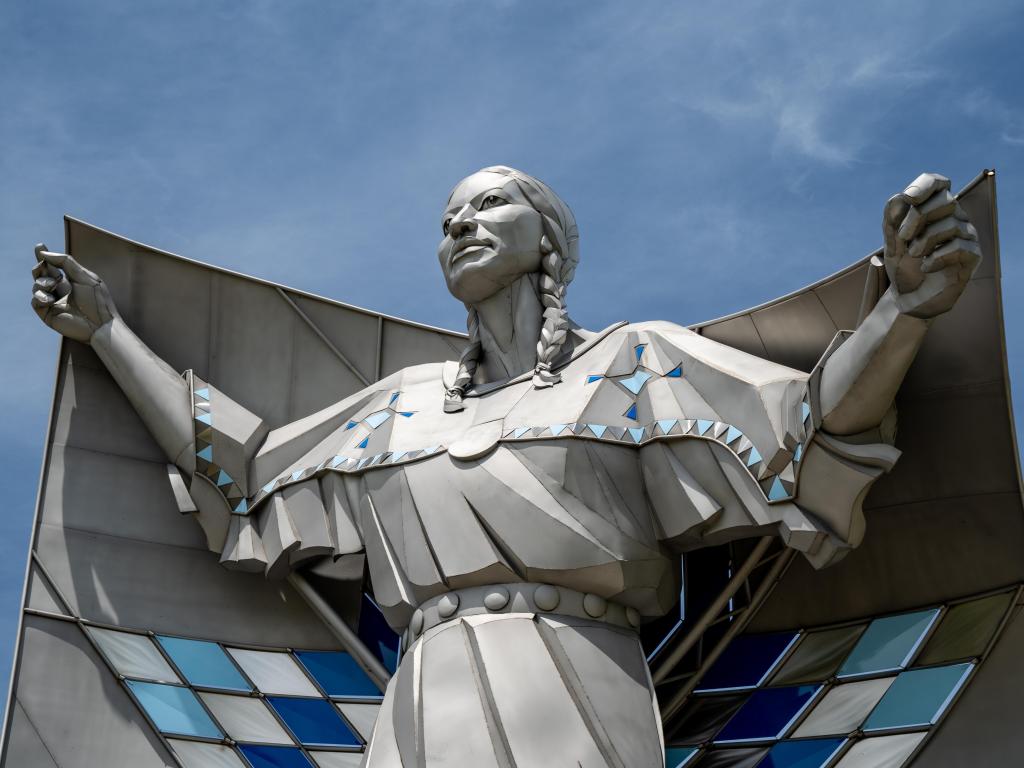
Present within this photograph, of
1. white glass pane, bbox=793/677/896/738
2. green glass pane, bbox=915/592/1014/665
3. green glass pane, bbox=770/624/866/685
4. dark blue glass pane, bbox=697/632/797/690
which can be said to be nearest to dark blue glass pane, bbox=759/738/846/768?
white glass pane, bbox=793/677/896/738

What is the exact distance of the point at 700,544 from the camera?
9.40m

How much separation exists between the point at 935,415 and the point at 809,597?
4.56 feet

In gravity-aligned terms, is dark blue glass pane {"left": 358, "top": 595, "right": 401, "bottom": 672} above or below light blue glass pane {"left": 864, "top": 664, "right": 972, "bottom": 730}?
above

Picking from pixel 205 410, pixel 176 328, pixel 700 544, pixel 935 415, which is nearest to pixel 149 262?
pixel 176 328

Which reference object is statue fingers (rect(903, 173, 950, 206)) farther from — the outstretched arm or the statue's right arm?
the statue's right arm

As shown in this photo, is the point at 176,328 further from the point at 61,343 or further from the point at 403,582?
the point at 403,582

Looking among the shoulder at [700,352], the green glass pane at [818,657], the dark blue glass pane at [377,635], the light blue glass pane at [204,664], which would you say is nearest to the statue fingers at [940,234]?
the shoulder at [700,352]

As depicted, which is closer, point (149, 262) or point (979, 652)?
point (979, 652)

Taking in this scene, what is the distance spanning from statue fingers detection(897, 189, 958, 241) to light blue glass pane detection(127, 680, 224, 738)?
496cm

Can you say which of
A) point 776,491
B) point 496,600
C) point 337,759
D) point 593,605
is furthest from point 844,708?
point 337,759

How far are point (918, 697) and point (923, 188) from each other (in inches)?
119

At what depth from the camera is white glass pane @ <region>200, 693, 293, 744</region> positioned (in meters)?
10.2

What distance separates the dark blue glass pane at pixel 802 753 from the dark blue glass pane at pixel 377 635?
2.47 meters

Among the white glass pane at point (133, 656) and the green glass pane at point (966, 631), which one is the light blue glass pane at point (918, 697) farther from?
the white glass pane at point (133, 656)
